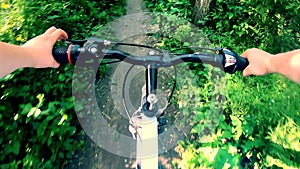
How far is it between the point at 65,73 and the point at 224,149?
6.88ft

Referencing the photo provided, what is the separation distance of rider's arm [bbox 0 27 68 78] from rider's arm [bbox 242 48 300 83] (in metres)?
1.11

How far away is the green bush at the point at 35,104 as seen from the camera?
2.34 meters

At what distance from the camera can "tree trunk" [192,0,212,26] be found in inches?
184

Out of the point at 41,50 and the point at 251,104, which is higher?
the point at 41,50

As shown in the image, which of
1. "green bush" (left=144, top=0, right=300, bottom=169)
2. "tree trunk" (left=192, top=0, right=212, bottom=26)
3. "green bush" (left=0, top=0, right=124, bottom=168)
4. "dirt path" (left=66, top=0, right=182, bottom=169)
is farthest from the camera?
"tree trunk" (left=192, top=0, right=212, bottom=26)

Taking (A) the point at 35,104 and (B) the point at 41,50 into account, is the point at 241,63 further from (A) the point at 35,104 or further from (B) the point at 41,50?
(A) the point at 35,104

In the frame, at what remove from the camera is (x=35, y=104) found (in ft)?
8.98

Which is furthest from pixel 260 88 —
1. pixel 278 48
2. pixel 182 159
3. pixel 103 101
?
pixel 103 101

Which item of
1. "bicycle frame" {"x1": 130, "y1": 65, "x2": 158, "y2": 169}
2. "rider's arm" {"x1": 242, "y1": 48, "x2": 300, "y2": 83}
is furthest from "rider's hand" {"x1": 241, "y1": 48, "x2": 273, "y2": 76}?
"bicycle frame" {"x1": 130, "y1": 65, "x2": 158, "y2": 169}

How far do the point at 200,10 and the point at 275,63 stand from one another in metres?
3.54

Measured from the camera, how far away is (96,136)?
3.26 metres

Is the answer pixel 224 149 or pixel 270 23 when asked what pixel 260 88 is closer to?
pixel 224 149

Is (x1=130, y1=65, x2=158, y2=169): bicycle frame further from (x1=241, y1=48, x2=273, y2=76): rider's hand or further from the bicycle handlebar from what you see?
(x1=241, y1=48, x2=273, y2=76): rider's hand

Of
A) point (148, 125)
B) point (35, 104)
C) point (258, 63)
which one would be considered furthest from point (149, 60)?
point (35, 104)
